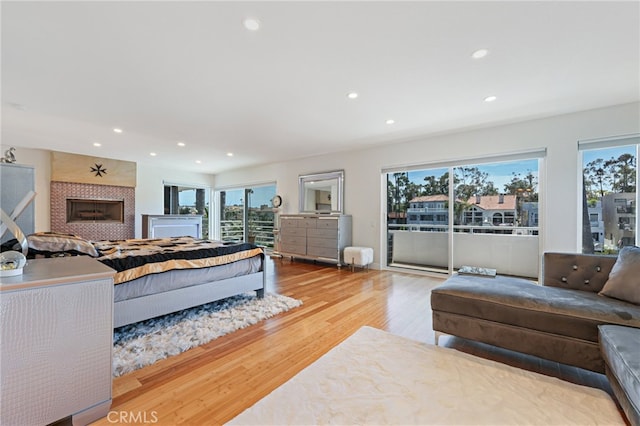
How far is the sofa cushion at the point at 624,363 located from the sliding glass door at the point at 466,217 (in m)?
3.05

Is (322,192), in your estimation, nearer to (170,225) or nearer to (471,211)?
(471,211)

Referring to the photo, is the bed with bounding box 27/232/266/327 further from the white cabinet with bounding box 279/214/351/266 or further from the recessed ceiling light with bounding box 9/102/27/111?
the white cabinet with bounding box 279/214/351/266

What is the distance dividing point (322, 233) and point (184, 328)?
3601 millimetres

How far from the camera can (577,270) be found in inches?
94.3

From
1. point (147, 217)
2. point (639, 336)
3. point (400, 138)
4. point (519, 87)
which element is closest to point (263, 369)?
point (639, 336)

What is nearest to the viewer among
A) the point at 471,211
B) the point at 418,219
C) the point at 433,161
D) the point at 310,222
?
the point at 471,211

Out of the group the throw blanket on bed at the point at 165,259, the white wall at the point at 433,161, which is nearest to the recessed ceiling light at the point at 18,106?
the throw blanket on bed at the point at 165,259

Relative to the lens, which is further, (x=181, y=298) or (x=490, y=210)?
(x=490, y=210)

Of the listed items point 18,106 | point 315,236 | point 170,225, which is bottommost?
point 315,236

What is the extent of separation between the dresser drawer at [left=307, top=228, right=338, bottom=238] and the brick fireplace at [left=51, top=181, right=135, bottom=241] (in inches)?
202

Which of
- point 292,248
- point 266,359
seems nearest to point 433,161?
point 292,248

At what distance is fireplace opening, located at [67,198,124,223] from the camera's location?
6.41 metres

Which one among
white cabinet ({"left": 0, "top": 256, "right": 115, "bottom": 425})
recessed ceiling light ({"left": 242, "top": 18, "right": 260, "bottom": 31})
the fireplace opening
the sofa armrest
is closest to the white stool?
the sofa armrest

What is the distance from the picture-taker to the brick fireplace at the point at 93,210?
609 cm
